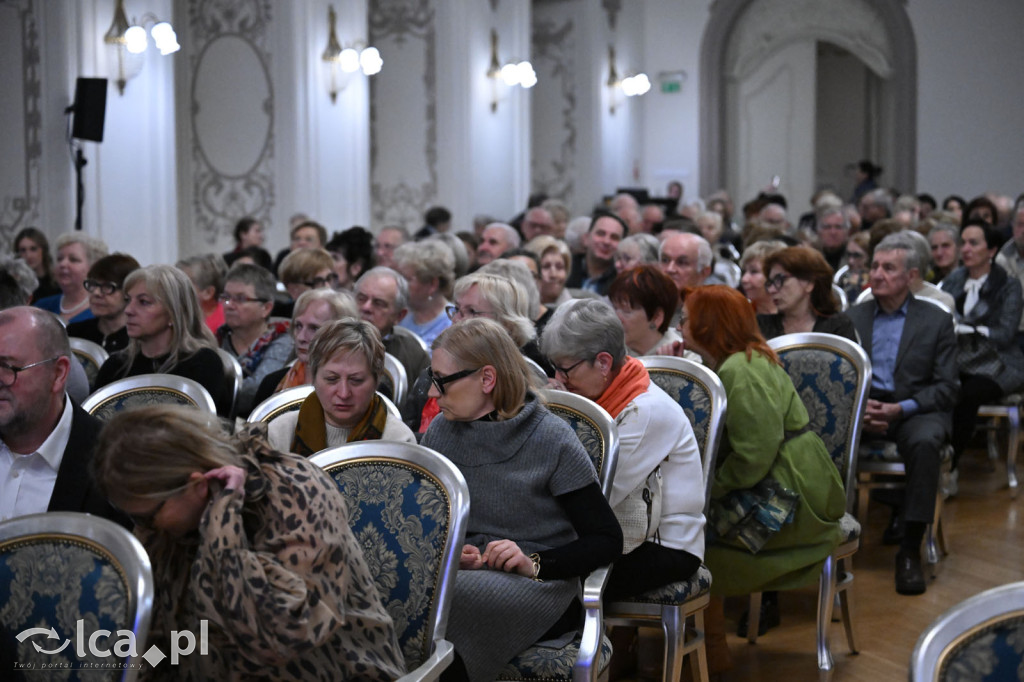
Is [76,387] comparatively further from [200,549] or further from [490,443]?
[200,549]

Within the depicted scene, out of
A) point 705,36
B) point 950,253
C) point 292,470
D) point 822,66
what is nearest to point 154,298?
point 292,470

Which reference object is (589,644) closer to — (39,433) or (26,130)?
(39,433)

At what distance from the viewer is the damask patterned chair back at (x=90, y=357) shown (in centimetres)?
421

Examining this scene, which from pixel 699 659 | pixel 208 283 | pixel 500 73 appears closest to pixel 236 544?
pixel 699 659

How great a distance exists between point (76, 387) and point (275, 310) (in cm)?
214

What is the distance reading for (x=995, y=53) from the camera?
14.4 metres

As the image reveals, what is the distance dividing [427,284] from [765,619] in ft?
6.74

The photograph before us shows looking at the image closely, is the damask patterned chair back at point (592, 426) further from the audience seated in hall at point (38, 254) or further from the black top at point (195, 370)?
the audience seated in hall at point (38, 254)

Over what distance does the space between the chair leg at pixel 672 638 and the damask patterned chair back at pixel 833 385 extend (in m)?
1.08

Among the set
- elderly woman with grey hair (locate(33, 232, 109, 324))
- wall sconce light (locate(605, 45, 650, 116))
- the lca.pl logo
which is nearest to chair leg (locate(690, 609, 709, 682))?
the lca.pl logo

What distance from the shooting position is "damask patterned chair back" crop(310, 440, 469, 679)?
2.32 metres

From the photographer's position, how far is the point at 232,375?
4.02m

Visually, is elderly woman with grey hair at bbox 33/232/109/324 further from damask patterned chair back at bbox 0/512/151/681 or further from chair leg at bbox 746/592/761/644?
damask patterned chair back at bbox 0/512/151/681

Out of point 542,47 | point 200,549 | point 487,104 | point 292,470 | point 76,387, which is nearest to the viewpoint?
point 200,549
